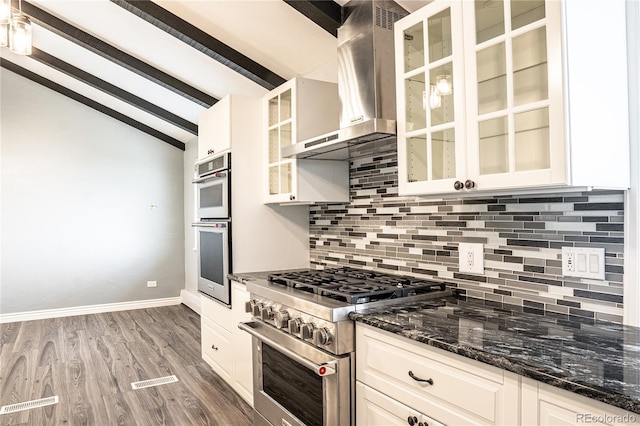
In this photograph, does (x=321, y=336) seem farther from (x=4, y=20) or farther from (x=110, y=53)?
(x=110, y=53)

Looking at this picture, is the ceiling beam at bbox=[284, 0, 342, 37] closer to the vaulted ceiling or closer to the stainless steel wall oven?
Result: the vaulted ceiling

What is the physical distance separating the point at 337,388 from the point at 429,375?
496mm

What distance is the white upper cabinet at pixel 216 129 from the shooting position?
3.24 m

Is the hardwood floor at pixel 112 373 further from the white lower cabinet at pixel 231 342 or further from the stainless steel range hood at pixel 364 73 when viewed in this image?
the stainless steel range hood at pixel 364 73

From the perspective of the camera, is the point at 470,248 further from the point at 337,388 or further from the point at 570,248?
the point at 337,388

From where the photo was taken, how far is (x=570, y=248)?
1697 mm

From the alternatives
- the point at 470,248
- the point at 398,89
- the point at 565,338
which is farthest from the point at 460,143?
the point at 565,338

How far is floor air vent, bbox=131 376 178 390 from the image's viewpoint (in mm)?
3396

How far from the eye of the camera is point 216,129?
3441mm

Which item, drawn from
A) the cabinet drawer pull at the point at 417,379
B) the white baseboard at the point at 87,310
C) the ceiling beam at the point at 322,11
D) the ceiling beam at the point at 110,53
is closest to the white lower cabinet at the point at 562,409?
the cabinet drawer pull at the point at 417,379

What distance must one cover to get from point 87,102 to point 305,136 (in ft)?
14.5

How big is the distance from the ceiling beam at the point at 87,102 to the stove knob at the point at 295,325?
4992mm

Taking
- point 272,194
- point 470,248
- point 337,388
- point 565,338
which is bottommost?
point 337,388

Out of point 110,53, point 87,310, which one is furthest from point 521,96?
point 87,310
